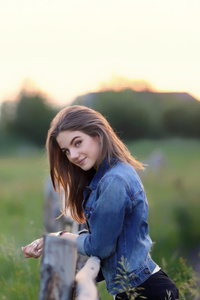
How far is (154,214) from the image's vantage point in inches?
332

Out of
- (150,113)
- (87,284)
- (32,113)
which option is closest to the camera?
(87,284)

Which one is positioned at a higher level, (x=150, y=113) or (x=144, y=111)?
(x=144, y=111)

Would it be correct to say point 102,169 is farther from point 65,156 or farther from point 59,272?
point 59,272

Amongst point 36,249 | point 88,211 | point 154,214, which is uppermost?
point 88,211

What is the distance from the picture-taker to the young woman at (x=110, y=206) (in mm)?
1985

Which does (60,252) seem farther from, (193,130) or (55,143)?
(193,130)

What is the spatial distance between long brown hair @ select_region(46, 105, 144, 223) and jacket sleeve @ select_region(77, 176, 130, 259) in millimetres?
245

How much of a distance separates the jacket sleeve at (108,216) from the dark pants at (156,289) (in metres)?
0.28

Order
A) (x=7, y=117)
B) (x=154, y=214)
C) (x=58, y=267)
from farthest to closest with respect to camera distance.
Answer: (x=7, y=117) < (x=154, y=214) < (x=58, y=267)

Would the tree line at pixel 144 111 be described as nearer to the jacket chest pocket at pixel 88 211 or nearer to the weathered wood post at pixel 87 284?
the jacket chest pocket at pixel 88 211

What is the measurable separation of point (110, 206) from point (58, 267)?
1.53 feet

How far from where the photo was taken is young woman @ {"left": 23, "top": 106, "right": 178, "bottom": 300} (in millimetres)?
1985

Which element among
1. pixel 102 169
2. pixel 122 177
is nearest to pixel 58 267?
pixel 122 177

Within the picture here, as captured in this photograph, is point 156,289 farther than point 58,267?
Yes
